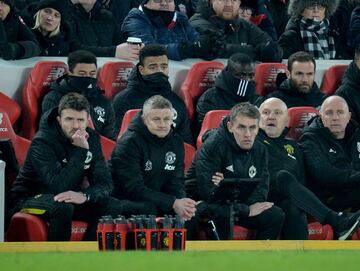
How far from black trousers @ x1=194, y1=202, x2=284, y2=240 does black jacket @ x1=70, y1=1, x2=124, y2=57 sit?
228cm

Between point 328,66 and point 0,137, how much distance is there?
11.2 feet

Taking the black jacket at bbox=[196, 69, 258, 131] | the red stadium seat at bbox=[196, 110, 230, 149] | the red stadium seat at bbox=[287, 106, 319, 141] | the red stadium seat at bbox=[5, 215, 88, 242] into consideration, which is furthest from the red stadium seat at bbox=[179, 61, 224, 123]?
the red stadium seat at bbox=[5, 215, 88, 242]


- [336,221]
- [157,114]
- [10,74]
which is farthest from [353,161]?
[10,74]

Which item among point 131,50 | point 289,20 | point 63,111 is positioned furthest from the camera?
point 289,20

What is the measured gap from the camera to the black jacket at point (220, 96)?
1255 cm

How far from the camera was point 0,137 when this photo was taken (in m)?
11.6

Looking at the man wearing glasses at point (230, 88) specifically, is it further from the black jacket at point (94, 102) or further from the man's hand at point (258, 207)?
the man's hand at point (258, 207)

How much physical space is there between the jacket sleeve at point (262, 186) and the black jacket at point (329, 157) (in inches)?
24.1

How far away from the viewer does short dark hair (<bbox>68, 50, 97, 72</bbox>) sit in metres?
12.1

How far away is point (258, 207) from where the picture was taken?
11469mm

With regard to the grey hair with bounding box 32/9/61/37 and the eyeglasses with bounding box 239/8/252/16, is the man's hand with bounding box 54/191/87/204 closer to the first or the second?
the grey hair with bounding box 32/9/61/37

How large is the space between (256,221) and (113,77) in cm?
195

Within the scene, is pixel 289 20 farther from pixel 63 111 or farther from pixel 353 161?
pixel 63 111

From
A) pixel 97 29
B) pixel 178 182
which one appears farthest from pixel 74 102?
pixel 97 29
